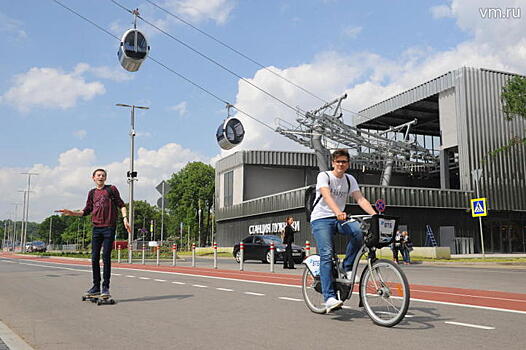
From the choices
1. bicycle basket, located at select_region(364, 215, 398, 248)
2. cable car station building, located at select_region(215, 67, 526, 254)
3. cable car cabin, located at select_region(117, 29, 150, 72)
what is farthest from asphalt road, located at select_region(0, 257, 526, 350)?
cable car station building, located at select_region(215, 67, 526, 254)

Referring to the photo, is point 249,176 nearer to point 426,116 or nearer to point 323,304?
point 426,116

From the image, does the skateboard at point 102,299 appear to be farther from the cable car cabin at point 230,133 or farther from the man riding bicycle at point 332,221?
the cable car cabin at point 230,133

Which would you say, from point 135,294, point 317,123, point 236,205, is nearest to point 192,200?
point 236,205

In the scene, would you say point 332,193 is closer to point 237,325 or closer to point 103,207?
point 237,325

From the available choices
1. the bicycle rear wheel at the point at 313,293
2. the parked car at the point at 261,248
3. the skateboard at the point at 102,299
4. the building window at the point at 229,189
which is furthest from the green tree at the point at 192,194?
the bicycle rear wheel at the point at 313,293

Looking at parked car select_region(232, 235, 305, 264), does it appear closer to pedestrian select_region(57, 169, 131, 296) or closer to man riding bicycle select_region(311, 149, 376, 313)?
pedestrian select_region(57, 169, 131, 296)

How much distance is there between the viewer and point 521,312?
6.75 m

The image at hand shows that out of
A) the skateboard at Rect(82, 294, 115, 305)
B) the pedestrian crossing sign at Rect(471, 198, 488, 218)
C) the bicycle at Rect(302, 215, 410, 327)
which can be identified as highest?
the pedestrian crossing sign at Rect(471, 198, 488, 218)

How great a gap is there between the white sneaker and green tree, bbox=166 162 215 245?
78821 millimetres

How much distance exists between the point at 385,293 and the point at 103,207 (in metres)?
4.59

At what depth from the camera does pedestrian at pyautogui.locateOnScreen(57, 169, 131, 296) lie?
26.8 ft

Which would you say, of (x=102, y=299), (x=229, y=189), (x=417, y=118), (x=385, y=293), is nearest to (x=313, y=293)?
(x=385, y=293)

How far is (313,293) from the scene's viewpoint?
6.70 m

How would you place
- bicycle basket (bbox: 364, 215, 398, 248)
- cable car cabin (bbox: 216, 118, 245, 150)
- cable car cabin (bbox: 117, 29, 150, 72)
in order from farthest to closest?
cable car cabin (bbox: 216, 118, 245, 150) → cable car cabin (bbox: 117, 29, 150, 72) → bicycle basket (bbox: 364, 215, 398, 248)
